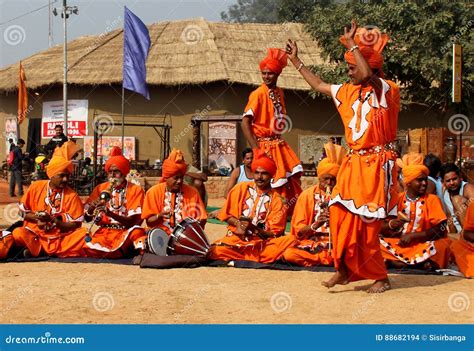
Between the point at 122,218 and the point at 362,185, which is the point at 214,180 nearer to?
the point at 122,218

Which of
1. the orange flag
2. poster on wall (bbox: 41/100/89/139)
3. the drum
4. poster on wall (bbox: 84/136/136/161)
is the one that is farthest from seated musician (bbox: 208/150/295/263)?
the orange flag

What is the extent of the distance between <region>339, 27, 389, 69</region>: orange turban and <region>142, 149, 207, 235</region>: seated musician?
8.17 feet

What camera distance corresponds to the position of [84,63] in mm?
25609

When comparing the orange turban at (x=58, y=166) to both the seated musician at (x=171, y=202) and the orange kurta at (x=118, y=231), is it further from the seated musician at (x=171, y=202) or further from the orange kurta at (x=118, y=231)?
the seated musician at (x=171, y=202)

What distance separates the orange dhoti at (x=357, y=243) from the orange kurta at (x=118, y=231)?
2598 mm

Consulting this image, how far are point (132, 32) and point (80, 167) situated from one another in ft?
11.8

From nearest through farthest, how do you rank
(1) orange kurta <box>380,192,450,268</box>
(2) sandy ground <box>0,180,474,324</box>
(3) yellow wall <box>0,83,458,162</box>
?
(2) sandy ground <box>0,180,474,324</box>, (1) orange kurta <box>380,192,450,268</box>, (3) yellow wall <box>0,83,458,162</box>

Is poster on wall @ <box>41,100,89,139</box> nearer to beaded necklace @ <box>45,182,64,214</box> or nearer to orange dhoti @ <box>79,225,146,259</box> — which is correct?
beaded necklace @ <box>45,182,64,214</box>

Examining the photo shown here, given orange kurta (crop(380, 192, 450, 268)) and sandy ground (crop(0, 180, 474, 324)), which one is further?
orange kurta (crop(380, 192, 450, 268))

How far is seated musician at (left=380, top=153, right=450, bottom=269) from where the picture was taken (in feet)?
23.6

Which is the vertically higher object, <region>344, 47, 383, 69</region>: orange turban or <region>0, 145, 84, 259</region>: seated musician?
<region>344, 47, 383, 69</region>: orange turban

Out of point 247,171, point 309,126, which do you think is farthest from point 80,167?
point 247,171

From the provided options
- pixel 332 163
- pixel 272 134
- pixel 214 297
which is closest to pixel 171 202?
pixel 272 134

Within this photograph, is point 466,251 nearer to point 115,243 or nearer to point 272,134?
point 272,134
